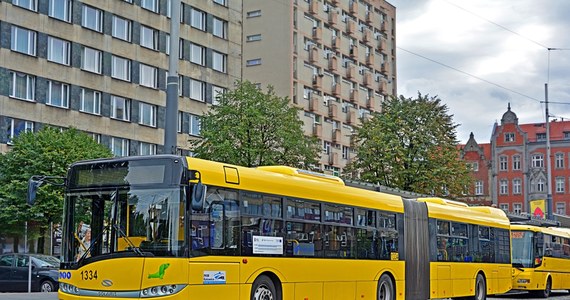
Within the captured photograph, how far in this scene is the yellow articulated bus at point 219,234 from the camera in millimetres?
14133

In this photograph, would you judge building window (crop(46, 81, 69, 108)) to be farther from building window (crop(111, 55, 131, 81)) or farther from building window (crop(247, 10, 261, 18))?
building window (crop(247, 10, 261, 18))

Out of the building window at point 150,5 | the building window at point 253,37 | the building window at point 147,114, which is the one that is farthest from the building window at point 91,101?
the building window at point 253,37

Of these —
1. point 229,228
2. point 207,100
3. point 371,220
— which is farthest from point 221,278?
point 207,100

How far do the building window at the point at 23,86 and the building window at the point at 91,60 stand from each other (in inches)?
155

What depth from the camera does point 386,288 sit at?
21281mm

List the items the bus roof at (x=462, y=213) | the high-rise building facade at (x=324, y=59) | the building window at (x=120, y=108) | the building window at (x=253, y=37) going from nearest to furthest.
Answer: the bus roof at (x=462, y=213) < the building window at (x=120, y=108) < the high-rise building facade at (x=324, y=59) < the building window at (x=253, y=37)

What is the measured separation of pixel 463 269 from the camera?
25672 millimetres

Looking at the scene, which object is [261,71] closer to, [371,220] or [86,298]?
[371,220]

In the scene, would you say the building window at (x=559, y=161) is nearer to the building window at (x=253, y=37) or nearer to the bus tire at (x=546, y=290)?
the building window at (x=253, y=37)

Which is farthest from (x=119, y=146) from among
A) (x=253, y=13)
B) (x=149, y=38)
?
(x=253, y=13)

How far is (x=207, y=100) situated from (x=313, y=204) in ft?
144

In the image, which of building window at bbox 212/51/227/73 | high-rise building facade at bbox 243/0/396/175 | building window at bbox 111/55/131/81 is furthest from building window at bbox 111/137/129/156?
high-rise building facade at bbox 243/0/396/175

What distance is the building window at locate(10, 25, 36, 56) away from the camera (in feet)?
155

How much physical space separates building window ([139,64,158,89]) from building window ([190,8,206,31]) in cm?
536
